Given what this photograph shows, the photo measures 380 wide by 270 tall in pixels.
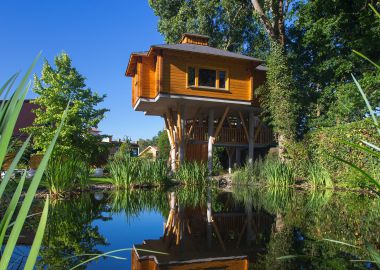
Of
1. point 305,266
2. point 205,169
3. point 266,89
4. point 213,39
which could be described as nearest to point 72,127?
point 205,169

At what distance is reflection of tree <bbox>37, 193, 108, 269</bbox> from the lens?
11.7 feet

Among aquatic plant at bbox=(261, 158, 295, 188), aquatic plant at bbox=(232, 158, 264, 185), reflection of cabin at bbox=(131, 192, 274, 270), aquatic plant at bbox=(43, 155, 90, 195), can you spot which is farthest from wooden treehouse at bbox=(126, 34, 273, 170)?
reflection of cabin at bbox=(131, 192, 274, 270)

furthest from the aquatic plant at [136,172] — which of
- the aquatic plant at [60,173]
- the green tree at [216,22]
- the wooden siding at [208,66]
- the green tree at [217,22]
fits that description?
the green tree at [216,22]

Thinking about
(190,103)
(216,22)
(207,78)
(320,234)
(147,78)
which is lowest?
(320,234)

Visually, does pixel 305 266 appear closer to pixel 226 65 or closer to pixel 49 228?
pixel 49 228

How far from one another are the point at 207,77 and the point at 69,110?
806 centimetres

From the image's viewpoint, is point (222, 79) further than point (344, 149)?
Yes

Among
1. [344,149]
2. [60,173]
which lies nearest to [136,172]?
[60,173]

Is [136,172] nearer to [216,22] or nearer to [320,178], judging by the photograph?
[320,178]

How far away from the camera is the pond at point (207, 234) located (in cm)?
360

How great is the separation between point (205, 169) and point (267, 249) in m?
10.3

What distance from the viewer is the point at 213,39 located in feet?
87.5

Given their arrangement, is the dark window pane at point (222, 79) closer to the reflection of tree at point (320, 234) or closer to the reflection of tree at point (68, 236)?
the reflection of tree at point (320, 234)

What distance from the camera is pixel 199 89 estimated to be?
16062mm
